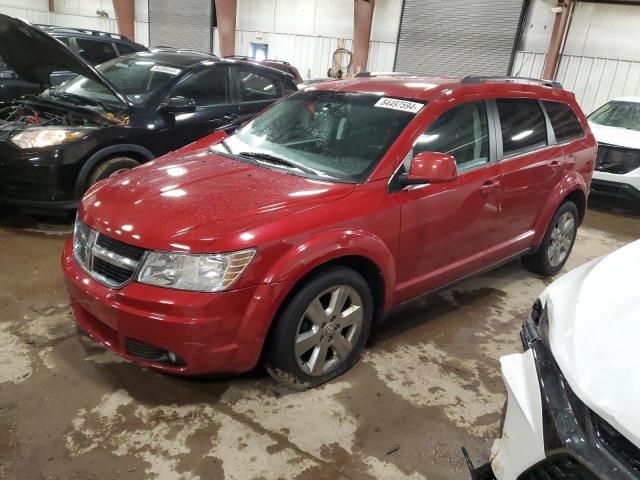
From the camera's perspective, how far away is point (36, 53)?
431 centimetres

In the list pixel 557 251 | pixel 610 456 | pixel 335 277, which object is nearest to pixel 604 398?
pixel 610 456

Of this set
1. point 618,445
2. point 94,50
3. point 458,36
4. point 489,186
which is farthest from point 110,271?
point 458,36

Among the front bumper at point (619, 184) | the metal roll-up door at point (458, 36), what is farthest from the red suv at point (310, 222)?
the metal roll-up door at point (458, 36)

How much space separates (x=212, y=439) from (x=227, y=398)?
0.91 ft

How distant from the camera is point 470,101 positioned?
298 centimetres

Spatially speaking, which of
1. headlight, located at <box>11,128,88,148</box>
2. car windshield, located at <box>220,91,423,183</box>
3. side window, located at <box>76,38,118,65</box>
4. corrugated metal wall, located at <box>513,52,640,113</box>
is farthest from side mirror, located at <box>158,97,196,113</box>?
corrugated metal wall, located at <box>513,52,640,113</box>

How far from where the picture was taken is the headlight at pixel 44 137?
3898mm

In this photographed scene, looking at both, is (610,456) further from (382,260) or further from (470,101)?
(470,101)

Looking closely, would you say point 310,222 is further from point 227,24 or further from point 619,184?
point 227,24

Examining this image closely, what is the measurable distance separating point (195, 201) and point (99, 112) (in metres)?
2.61

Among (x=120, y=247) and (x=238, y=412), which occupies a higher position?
(x=120, y=247)

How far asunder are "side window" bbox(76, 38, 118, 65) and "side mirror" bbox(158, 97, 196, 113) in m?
4.10

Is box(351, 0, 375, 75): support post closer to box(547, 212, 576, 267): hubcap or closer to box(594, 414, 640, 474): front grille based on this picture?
box(547, 212, 576, 267): hubcap

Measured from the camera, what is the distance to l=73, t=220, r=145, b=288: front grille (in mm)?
2148
